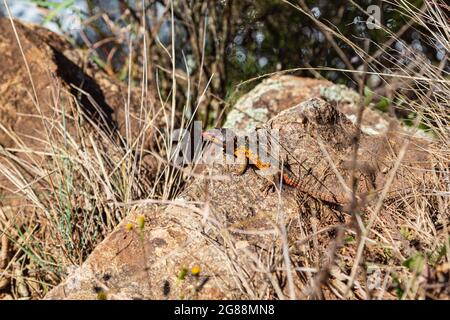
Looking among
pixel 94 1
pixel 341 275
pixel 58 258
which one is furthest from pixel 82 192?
pixel 94 1

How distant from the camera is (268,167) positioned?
10.00ft

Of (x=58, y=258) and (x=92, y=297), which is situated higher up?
(x=92, y=297)

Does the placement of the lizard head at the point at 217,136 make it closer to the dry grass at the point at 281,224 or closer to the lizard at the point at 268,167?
the lizard at the point at 268,167

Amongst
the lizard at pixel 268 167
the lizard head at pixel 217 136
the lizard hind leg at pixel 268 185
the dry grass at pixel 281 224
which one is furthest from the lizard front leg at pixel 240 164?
the dry grass at pixel 281 224

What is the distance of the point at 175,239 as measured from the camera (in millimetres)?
2637

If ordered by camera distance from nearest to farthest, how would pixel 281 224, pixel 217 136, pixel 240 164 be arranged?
pixel 281 224 < pixel 240 164 < pixel 217 136

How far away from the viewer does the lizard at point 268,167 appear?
2951mm

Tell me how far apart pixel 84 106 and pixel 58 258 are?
1.52 m

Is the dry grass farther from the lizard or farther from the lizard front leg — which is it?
the lizard front leg

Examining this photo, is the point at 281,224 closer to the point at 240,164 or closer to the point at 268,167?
the point at 268,167

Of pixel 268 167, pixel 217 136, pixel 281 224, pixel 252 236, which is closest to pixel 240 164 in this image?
pixel 268 167

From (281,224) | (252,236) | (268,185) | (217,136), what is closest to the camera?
(281,224)

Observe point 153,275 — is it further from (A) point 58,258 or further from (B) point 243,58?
(B) point 243,58
